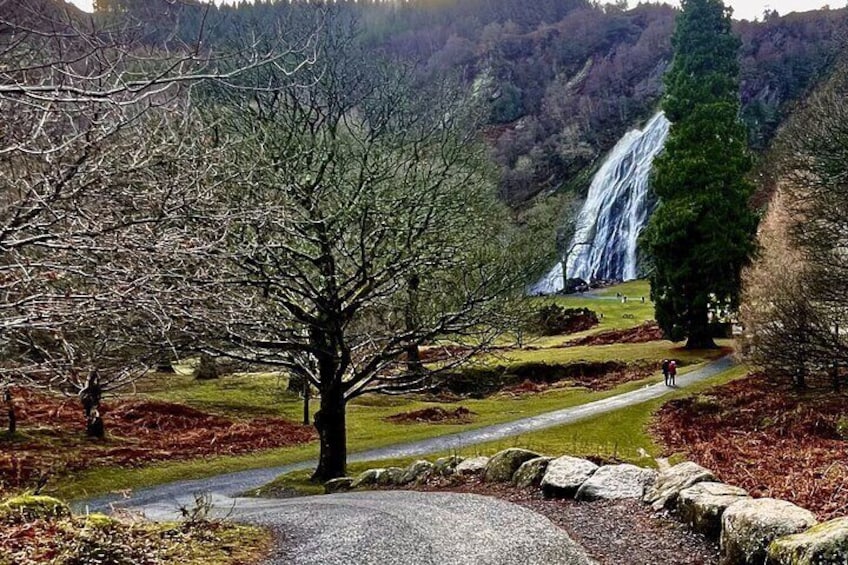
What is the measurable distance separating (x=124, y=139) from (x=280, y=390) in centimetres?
2251

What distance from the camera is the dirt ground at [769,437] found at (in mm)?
7039

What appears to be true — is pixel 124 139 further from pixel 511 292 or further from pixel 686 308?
pixel 686 308

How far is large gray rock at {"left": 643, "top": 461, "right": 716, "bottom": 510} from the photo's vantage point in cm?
706

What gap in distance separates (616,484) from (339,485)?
7.23 metres

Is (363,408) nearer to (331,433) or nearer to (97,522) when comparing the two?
(331,433)

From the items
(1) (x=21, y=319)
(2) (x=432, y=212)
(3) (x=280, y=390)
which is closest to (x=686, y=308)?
(3) (x=280, y=390)

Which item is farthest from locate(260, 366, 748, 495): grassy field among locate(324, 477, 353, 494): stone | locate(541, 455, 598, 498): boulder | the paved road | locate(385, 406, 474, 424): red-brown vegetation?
the paved road

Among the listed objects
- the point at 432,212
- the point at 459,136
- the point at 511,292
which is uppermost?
the point at 459,136

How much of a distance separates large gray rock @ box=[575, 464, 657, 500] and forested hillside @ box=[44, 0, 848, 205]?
5880 cm

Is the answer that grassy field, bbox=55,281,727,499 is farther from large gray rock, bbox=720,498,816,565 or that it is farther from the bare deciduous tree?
large gray rock, bbox=720,498,816,565

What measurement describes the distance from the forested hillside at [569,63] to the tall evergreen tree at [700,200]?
32.1 meters

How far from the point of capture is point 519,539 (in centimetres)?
666

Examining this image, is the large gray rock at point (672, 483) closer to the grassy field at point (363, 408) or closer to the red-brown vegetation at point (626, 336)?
the grassy field at point (363, 408)

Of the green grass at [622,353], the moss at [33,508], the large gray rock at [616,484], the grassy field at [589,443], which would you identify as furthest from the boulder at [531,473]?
the green grass at [622,353]
